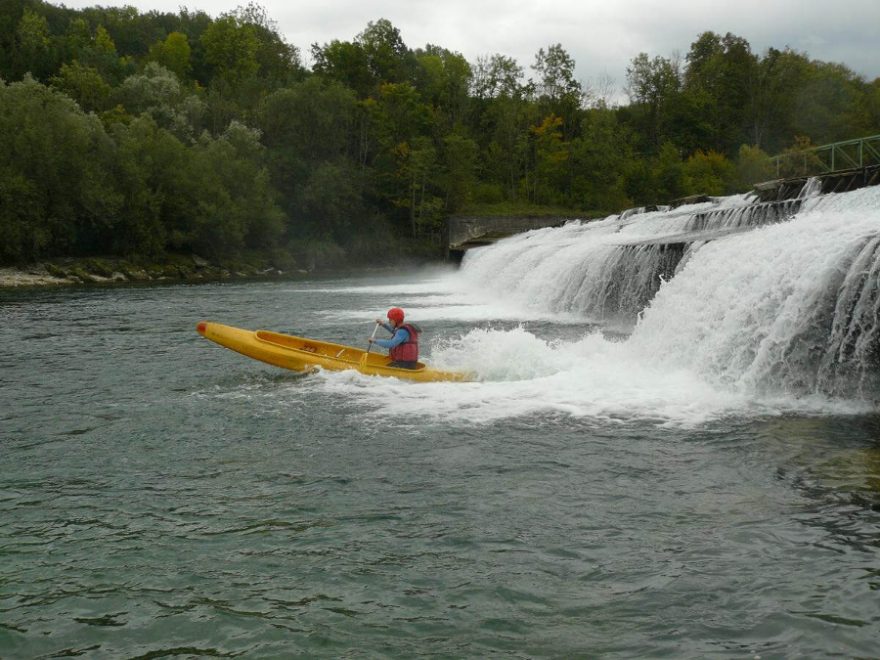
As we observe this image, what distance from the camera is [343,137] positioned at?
64.9 m

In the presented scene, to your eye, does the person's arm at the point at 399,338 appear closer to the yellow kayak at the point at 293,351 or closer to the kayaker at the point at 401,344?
the kayaker at the point at 401,344

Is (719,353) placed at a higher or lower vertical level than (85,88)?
lower

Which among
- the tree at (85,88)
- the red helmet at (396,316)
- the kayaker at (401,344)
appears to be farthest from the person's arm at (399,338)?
the tree at (85,88)

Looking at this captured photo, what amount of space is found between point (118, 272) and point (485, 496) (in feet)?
136

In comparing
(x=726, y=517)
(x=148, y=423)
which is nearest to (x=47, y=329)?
(x=148, y=423)

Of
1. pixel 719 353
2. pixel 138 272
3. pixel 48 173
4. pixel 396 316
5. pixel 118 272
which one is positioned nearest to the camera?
pixel 719 353

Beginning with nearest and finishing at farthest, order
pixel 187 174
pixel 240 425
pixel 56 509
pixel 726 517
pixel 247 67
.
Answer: pixel 726 517, pixel 56 509, pixel 240 425, pixel 187 174, pixel 247 67

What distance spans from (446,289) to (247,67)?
196 ft

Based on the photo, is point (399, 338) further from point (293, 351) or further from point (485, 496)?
point (485, 496)

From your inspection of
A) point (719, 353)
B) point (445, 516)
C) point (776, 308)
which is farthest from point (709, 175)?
point (445, 516)

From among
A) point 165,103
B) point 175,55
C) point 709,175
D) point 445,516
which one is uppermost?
point 175,55

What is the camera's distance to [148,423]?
9.83m

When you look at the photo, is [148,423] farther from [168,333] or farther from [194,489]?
[168,333]

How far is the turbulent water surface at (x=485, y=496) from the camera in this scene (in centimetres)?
488
